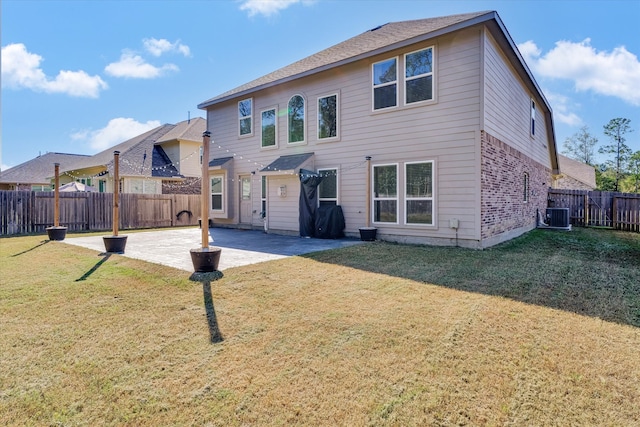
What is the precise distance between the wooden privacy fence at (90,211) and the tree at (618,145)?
132 feet

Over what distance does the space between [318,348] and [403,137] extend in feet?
22.9

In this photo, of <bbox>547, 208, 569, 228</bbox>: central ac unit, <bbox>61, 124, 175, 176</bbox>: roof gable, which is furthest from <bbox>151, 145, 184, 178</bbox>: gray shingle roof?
<bbox>547, 208, 569, 228</bbox>: central ac unit

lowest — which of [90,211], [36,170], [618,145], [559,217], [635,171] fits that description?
[559,217]

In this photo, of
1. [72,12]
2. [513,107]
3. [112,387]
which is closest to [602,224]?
[513,107]

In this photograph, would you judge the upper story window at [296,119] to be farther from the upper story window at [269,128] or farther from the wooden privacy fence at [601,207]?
the wooden privacy fence at [601,207]

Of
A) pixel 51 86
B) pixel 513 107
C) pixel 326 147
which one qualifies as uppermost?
pixel 51 86

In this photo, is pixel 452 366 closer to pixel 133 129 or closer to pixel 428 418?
pixel 428 418

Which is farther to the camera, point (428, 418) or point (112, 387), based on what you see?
point (112, 387)

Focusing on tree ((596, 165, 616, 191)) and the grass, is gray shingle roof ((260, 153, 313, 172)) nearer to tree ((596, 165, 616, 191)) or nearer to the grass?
the grass

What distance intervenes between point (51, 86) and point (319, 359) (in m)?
26.3

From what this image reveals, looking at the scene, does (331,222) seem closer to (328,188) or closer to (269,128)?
(328,188)

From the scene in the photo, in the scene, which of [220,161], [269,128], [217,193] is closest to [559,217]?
[269,128]

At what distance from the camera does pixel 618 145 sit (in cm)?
3334

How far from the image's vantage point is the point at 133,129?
83.7 ft
